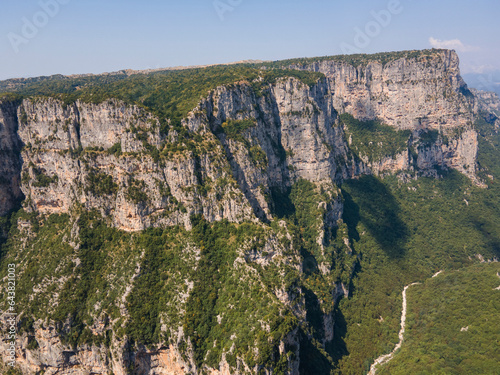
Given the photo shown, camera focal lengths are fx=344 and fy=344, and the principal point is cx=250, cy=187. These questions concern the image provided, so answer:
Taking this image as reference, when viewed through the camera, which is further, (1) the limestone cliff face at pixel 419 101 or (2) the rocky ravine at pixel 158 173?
(1) the limestone cliff face at pixel 419 101

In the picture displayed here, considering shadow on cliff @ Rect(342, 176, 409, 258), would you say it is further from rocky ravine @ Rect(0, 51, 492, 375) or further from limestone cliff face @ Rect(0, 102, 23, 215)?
limestone cliff face @ Rect(0, 102, 23, 215)

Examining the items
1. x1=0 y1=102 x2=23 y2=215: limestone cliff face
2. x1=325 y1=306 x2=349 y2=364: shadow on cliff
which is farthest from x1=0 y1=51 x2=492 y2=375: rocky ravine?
x1=325 y1=306 x2=349 y2=364: shadow on cliff

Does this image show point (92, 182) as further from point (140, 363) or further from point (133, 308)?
point (140, 363)

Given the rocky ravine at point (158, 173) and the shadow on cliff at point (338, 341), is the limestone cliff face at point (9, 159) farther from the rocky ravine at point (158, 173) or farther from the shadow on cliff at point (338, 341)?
the shadow on cliff at point (338, 341)

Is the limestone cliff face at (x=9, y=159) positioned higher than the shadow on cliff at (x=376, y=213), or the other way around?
the limestone cliff face at (x=9, y=159)

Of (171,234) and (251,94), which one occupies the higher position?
(251,94)

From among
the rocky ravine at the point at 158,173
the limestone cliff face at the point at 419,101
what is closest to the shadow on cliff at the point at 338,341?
the rocky ravine at the point at 158,173

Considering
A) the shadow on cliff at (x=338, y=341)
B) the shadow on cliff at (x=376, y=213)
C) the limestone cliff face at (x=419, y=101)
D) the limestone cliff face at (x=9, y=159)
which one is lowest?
the shadow on cliff at (x=338, y=341)

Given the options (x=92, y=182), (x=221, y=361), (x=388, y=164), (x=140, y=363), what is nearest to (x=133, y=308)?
(x=140, y=363)
